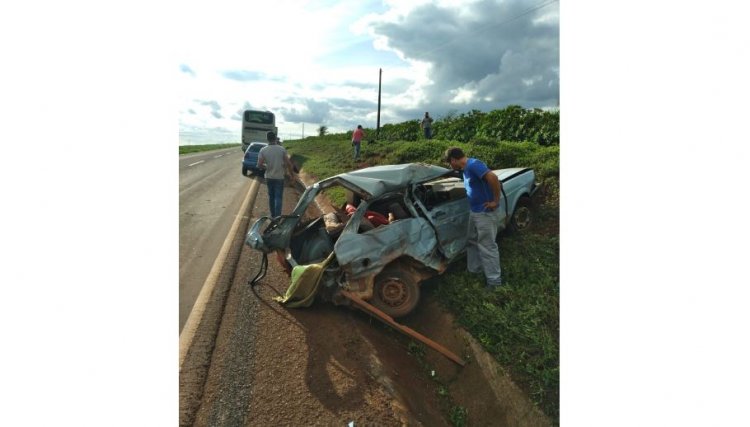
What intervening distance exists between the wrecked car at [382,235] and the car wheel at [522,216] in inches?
12.1

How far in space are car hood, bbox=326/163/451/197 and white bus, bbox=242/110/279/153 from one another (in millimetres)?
24868

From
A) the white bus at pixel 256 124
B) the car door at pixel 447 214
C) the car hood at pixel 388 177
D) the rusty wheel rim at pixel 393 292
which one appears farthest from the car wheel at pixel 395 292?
the white bus at pixel 256 124

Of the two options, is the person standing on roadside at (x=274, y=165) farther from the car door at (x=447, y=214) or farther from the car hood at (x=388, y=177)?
the car door at (x=447, y=214)

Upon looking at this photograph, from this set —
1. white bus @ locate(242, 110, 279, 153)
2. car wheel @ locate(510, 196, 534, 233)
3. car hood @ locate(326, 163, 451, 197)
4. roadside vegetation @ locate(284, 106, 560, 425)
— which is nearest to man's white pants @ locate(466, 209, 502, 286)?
roadside vegetation @ locate(284, 106, 560, 425)

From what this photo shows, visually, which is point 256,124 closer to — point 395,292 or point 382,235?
point 382,235

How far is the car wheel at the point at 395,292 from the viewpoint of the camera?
16.6ft

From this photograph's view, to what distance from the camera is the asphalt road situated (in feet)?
20.1

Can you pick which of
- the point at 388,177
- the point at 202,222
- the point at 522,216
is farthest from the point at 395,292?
the point at 202,222

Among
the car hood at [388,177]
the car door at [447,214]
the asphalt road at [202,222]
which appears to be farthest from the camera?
the asphalt road at [202,222]

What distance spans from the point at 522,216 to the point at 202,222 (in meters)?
6.94

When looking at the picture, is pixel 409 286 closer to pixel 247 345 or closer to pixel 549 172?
pixel 247 345

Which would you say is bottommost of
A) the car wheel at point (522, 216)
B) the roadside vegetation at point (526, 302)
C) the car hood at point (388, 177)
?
the roadside vegetation at point (526, 302)

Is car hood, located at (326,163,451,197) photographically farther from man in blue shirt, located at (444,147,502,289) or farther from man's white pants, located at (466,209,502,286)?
man's white pants, located at (466,209,502,286)

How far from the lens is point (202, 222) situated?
954 cm
